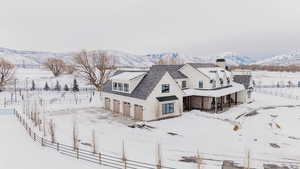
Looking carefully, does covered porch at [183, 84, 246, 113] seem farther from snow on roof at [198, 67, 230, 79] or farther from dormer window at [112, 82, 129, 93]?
dormer window at [112, 82, 129, 93]

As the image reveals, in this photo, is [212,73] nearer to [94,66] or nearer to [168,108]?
[168,108]

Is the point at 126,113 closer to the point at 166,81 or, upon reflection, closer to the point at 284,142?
the point at 166,81

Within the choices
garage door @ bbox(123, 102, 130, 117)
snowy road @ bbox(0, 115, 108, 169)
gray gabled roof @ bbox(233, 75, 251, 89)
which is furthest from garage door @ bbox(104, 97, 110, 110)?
gray gabled roof @ bbox(233, 75, 251, 89)

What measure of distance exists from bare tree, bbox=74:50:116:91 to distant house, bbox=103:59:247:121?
1475 cm

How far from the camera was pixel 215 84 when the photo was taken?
1181 inches

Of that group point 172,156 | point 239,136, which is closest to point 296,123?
point 239,136

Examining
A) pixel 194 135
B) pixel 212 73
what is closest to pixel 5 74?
pixel 212 73

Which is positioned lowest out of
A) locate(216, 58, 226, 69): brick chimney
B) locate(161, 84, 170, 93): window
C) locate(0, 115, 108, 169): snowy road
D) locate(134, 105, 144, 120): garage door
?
locate(0, 115, 108, 169): snowy road

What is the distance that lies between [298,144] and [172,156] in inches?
428

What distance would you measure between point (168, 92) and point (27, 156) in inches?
627

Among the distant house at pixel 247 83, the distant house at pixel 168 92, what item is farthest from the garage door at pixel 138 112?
the distant house at pixel 247 83

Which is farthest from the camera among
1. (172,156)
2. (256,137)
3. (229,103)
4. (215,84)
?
(229,103)

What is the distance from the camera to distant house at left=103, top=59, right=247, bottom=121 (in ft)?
78.7

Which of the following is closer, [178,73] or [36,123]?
[36,123]
